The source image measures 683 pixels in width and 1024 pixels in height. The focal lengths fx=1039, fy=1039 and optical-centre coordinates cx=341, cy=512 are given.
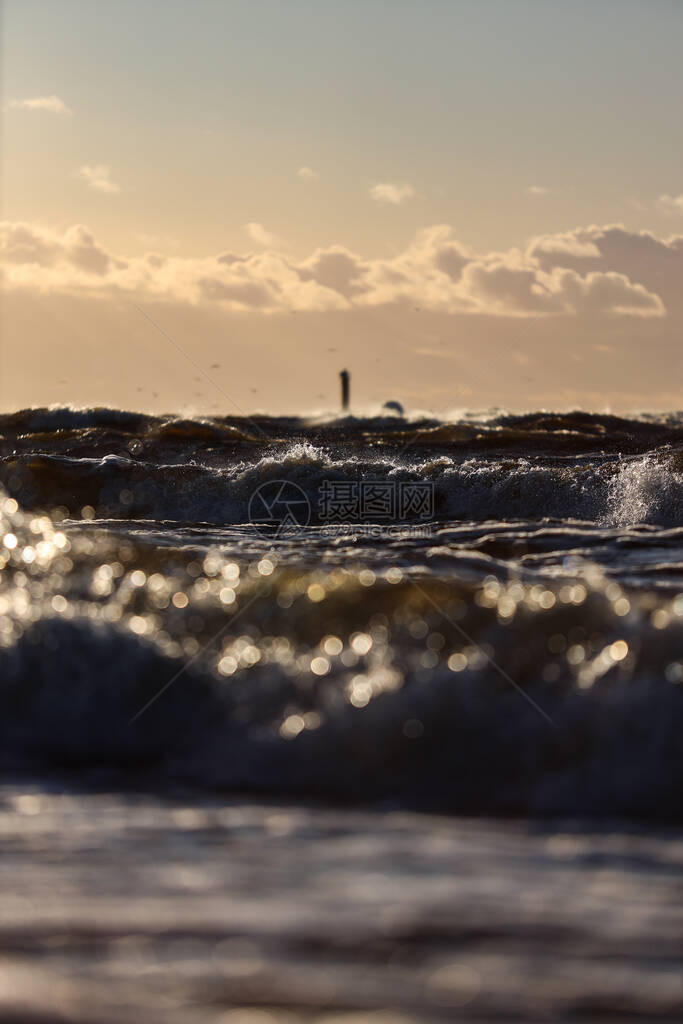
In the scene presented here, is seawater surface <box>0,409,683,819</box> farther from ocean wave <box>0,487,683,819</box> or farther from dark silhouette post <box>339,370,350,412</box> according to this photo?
dark silhouette post <box>339,370,350,412</box>

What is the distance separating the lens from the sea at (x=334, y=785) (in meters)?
1.58

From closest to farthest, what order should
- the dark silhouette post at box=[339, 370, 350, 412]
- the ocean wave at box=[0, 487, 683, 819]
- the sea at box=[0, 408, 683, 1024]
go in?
the sea at box=[0, 408, 683, 1024] → the ocean wave at box=[0, 487, 683, 819] → the dark silhouette post at box=[339, 370, 350, 412]

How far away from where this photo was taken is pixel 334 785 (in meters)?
2.55

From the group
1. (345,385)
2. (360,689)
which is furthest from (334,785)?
(345,385)

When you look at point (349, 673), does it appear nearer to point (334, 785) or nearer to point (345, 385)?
point (334, 785)

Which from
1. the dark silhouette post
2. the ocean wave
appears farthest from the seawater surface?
the dark silhouette post

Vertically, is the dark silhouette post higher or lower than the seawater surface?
higher

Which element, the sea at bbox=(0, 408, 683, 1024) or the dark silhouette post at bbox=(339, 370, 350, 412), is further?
the dark silhouette post at bbox=(339, 370, 350, 412)

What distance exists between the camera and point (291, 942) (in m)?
1.68

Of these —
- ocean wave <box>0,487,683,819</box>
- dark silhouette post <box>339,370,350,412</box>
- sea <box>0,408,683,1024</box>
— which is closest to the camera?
sea <box>0,408,683,1024</box>

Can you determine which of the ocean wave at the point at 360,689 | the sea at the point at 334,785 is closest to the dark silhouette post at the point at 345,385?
the sea at the point at 334,785

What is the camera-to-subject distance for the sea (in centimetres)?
158

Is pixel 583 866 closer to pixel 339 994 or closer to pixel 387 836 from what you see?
pixel 387 836

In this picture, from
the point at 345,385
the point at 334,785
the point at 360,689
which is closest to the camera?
Result: the point at 334,785
